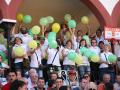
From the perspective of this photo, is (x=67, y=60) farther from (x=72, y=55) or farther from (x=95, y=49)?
(x=95, y=49)

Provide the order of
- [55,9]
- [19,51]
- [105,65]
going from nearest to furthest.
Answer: [19,51] < [105,65] < [55,9]

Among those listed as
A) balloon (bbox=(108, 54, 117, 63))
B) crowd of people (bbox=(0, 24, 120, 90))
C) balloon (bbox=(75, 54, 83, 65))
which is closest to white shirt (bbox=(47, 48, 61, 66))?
crowd of people (bbox=(0, 24, 120, 90))

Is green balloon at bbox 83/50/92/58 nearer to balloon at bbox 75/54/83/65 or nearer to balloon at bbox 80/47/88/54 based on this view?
balloon at bbox 80/47/88/54

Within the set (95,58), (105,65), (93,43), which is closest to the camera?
(95,58)

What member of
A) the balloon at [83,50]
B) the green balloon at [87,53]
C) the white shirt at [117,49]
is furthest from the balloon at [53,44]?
the white shirt at [117,49]

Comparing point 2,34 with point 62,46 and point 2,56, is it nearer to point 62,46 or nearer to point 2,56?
point 2,56

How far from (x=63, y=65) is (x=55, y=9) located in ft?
14.8

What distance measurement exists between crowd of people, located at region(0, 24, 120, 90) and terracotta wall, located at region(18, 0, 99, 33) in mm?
2736

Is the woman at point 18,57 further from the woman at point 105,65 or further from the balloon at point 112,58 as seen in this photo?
the balloon at point 112,58

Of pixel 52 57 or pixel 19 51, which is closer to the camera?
pixel 19 51

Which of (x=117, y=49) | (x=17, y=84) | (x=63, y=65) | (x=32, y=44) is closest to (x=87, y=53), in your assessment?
(x=63, y=65)

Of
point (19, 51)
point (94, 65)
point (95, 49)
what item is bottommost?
point (94, 65)

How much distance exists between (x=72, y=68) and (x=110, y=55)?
116 cm

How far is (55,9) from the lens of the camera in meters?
14.7
